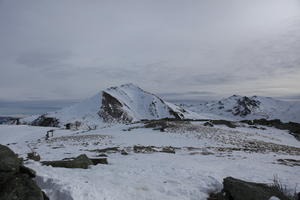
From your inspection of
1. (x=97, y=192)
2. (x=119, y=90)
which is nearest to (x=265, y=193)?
(x=97, y=192)

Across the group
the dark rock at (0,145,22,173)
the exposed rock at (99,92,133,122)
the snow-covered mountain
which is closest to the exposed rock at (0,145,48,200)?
the dark rock at (0,145,22,173)

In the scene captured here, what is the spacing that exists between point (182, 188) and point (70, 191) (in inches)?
146

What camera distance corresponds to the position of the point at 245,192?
19.9 ft

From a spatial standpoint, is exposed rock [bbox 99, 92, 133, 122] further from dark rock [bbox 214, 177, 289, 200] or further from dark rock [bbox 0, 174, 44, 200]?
dark rock [bbox 214, 177, 289, 200]

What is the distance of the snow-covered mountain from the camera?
3173 inches

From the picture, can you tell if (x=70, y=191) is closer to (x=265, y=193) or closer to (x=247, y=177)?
(x=265, y=193)

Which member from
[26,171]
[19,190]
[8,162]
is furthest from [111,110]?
[19,190]

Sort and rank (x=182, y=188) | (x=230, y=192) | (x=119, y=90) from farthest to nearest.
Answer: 1. (x=119, y=90)
2. (x=182, y=188)
3. (x=230, y=192)

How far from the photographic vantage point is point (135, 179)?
807 cm

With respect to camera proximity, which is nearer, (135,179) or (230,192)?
(230,192)

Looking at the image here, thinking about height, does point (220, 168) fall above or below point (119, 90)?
below

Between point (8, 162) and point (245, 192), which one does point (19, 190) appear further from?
point (245, 192)

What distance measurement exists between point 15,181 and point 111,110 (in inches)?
3484

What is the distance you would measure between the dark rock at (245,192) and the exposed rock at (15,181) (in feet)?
18.0
